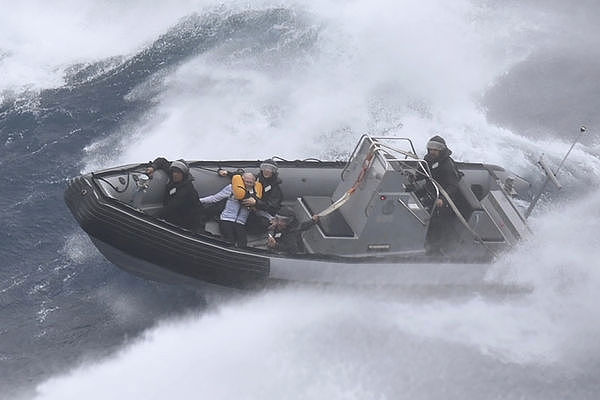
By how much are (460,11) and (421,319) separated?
37.2 feet

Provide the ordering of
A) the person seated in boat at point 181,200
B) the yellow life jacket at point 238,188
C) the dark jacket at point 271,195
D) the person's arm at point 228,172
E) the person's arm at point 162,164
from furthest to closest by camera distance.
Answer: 1. the person's arm at point 228,172
2. the dark jacket at point 271,195
3. the person's arm at point 162,164
4. the yellow life jacket at point 238,188
5. the person seated in boat at point 181,200

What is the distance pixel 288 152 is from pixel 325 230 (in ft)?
12.7

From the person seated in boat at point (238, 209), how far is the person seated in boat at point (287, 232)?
0.38 m

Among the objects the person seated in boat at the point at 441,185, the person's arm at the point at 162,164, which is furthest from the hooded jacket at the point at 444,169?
the person's arm at the point at 162,164

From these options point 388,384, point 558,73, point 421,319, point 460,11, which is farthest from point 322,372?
point 460,11

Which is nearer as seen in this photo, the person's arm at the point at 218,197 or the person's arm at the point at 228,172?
the person's arm at the point at 218,197

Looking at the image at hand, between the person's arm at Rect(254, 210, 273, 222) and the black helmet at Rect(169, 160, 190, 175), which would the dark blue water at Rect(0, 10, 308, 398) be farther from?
the black helmet at Rect(169, 160, 190, 175)

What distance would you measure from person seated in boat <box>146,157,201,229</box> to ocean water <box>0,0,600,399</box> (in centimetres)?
113

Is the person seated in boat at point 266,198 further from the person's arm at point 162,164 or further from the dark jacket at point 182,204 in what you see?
the person's arm at point 162,164

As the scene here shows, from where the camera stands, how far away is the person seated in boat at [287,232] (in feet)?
29.3

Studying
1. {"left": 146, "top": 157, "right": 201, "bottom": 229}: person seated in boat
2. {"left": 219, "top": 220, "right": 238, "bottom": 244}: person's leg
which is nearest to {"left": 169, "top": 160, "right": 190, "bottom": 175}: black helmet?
{"left": 146, "top": 157, "right": 201, "bottom": 229}: person seated in boat

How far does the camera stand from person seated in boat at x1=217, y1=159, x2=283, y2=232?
917 centimetres

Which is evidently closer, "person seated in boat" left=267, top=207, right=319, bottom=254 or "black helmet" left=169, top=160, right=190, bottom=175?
"black helmet" left=169, top=160, right=190, bottom=175

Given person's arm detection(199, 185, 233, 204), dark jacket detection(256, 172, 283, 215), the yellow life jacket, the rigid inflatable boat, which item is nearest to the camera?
the rigid inflatable boat
